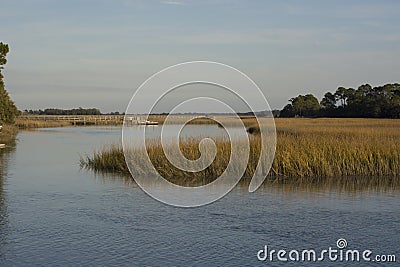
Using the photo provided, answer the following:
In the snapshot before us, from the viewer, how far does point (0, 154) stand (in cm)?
2409

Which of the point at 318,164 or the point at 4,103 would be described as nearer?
the point at 318,164

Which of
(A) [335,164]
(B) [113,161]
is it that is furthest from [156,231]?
(B) [113,161]

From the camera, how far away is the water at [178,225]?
7.96 metres

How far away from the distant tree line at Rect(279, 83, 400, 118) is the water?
1688 inches

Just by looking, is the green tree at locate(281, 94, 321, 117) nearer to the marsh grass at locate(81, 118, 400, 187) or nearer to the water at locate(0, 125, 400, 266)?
the marsh grass at locate(81, 118, 400, 187)

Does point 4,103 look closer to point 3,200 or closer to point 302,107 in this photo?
point 3,200

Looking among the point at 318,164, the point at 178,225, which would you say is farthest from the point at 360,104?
the point at 178,225

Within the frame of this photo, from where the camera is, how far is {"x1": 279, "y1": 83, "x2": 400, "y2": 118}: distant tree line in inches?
2132

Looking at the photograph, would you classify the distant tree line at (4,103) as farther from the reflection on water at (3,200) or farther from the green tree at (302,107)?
the green tree at (302,107)

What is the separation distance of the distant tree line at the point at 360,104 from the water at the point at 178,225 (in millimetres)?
42877

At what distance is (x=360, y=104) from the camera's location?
59531mm

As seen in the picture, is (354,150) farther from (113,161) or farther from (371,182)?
(113,161)

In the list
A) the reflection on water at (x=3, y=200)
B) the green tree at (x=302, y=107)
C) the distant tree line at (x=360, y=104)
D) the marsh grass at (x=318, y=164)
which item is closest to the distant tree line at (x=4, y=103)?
the reflection on water at (x=3, y=200)

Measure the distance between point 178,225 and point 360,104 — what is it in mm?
52768
